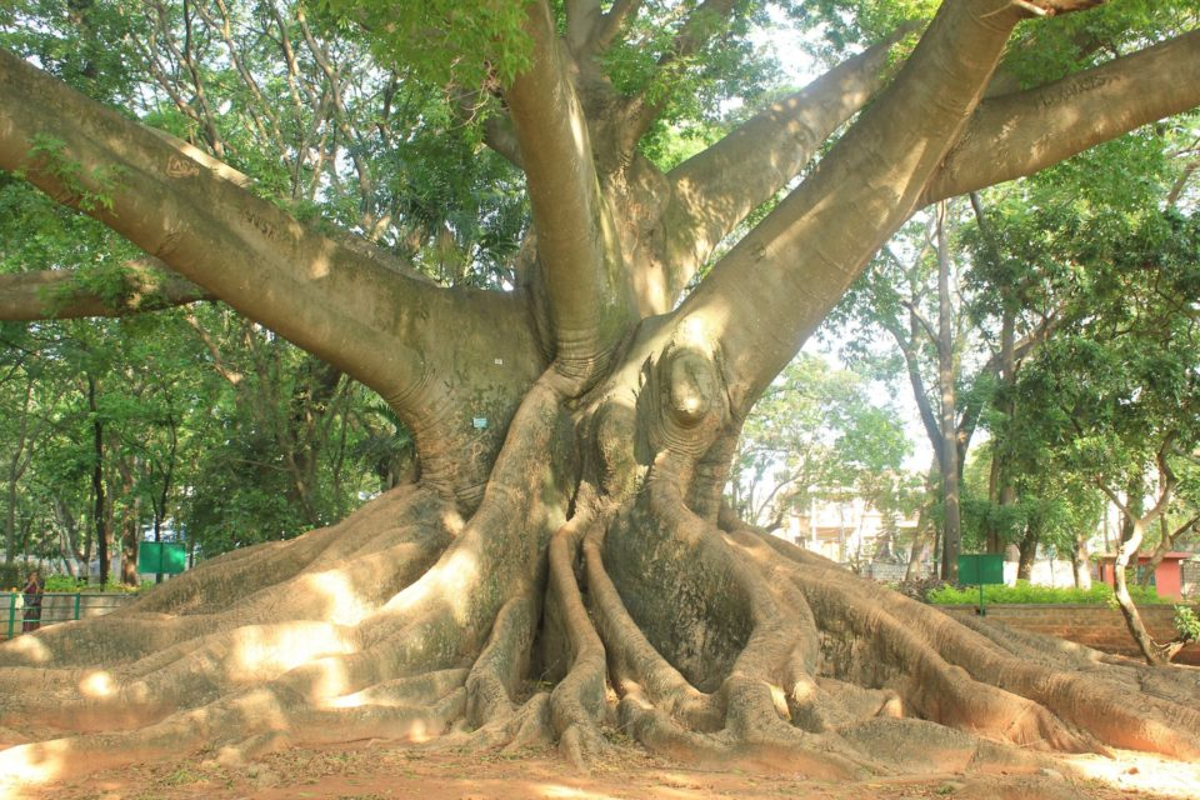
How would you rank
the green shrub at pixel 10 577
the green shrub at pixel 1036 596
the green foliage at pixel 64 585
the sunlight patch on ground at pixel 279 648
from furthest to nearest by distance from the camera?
the green shrub at pixel 10 577, the green foliage at pixel 64 585, the green shrub at pixel 1036 596, the sunlight patch on ground at pixel 279 648

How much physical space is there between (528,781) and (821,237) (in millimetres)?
5593

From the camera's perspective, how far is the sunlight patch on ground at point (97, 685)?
5.73m

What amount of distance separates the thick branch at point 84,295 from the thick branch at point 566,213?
10.7 ft

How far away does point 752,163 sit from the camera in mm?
11375

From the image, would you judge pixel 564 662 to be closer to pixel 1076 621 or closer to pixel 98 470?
pixel 1076 621

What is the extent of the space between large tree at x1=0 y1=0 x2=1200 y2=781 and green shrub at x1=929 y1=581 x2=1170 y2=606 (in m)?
8.09

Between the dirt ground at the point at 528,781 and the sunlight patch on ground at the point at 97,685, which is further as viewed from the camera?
the sunlight patch on ground at the point at 97,685

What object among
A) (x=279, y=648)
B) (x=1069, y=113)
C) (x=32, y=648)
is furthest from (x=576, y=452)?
(x=1069, y=113)

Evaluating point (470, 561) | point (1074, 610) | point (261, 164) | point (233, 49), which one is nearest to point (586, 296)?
point (470, 561)

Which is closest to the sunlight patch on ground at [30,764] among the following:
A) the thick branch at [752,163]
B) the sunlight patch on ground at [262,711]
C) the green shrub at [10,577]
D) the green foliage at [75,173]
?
the sunlight patch on ground at [262,711]

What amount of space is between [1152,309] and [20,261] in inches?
620

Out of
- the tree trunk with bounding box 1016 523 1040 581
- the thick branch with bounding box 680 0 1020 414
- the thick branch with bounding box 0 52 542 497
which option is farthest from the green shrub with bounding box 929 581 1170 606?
the thick branch with bounding box 0 52 542 497

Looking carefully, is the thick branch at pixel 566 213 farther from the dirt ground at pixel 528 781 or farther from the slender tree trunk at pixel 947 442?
the slender tree trunk at pixel 947 442

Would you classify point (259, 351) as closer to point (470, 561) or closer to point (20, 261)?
point (20, 261)
